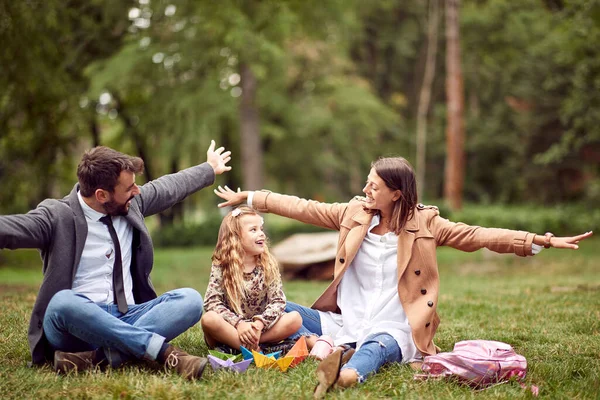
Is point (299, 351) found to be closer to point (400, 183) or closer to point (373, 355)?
point (373, 355)

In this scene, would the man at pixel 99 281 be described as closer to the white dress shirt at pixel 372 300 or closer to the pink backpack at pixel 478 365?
the white dress shirt at pixel 372 300

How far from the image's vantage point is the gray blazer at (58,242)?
3.95 meters

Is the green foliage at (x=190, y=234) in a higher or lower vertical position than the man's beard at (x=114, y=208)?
lower

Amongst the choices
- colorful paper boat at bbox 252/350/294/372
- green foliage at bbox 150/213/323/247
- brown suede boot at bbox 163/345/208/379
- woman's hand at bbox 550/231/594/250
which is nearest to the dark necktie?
brown suede boot at bbox 163/345/208/379

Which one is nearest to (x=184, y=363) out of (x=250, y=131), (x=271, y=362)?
(x=271, y=362)

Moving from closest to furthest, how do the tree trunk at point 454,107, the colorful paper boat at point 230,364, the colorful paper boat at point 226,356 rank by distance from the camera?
the colorful paper boat at point 230,364, the colorful paper boat at point 226,356, the tree trunk at point 454,107

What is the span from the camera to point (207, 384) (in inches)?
155

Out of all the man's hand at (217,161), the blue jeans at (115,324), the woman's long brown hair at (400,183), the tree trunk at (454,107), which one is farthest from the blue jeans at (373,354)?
the tree trunk at (454,107)

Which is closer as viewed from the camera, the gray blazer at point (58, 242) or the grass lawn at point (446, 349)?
the grass lawn at point (446, 349)

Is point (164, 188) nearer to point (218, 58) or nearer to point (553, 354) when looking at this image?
point (553, 354)

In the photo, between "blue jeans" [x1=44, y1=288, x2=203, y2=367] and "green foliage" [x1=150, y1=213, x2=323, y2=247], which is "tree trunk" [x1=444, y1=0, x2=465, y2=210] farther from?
"blue jeans" [x1=44, y1=288, x2=203, y2=367]

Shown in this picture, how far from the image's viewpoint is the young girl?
15.4ft

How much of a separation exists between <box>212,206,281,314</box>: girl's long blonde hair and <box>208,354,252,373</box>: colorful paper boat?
0.55 metres

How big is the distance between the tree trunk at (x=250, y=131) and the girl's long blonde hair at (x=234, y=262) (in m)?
11.8
